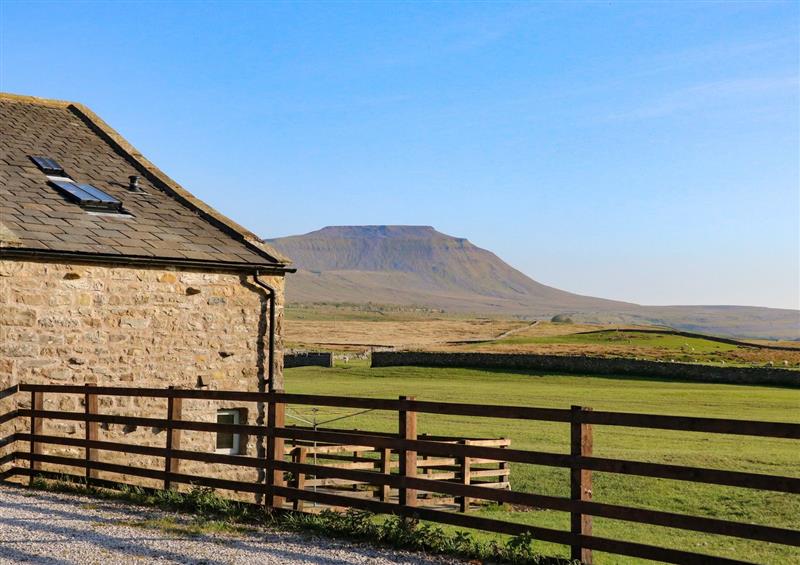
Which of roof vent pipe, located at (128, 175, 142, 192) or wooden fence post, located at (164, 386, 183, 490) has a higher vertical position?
roof vent pipe, located at (128, 175, 142, 192)

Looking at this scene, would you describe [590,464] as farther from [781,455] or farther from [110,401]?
[781,455]

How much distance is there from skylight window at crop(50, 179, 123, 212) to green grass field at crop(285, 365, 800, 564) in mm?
9401

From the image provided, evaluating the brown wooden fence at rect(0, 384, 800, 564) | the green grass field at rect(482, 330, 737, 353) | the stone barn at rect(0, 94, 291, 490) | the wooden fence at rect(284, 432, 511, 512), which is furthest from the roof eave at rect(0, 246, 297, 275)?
the green grass field at rect(482, 330, 737, 353)

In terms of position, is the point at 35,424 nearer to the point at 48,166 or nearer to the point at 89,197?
the point at 89,197

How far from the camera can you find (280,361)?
2039 centimetres

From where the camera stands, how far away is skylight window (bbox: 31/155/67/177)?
2089cm

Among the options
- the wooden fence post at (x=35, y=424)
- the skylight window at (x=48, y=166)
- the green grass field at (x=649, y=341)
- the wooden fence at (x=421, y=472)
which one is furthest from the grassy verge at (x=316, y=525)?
the green grass field at (x=649, y=341)

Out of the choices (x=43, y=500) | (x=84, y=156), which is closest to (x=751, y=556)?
(x=43, y=500)

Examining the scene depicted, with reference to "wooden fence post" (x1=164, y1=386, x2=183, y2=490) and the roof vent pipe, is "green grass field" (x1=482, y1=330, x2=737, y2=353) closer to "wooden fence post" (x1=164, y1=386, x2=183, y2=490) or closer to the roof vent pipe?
the roof vent pipe

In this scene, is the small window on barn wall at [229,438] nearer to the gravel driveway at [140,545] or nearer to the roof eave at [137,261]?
the roof eave at [137,261]

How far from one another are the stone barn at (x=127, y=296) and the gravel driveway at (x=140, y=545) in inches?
216

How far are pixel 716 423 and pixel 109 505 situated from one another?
23.8ft

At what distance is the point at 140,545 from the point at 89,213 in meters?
11.3

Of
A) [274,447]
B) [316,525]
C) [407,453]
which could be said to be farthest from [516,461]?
[274,447]
